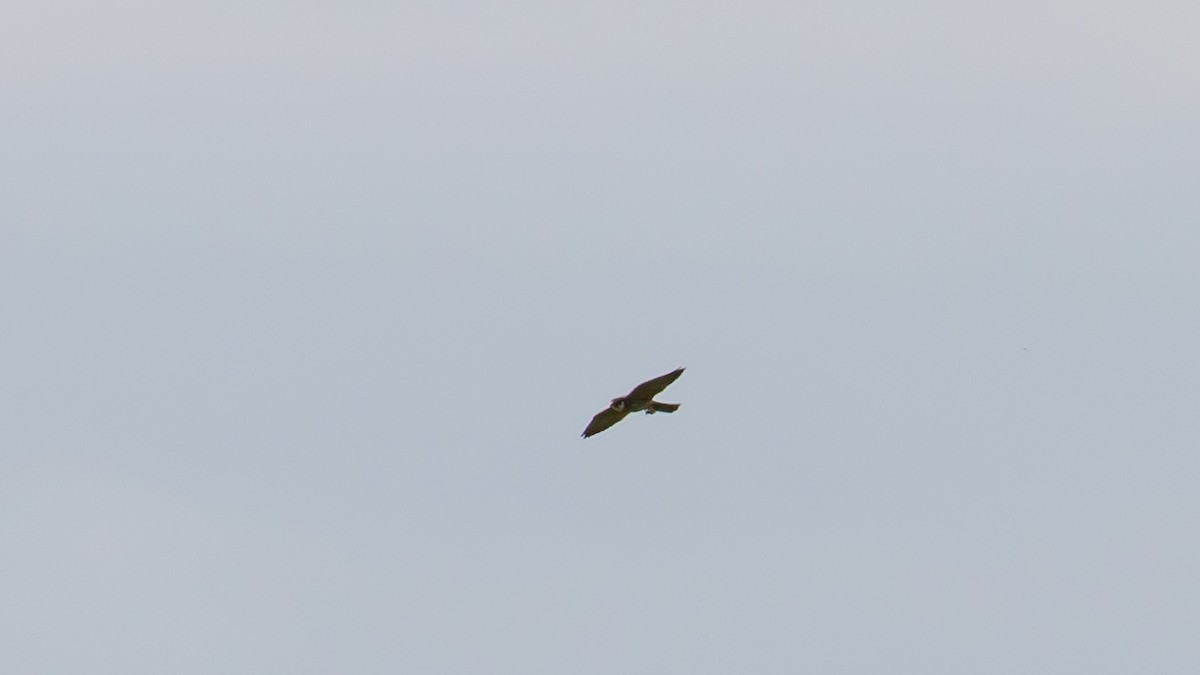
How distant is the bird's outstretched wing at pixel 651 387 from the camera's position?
4047 cm

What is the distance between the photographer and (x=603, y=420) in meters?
42.8

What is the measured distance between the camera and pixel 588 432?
4309 cm

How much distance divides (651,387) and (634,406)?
0.94 metres

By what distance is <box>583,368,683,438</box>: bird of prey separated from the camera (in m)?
41.2

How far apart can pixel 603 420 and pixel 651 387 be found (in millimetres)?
1754

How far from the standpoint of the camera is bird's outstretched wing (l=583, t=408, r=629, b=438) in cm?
4253

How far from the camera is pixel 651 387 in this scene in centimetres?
4134

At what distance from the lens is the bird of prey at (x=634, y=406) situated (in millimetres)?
41250

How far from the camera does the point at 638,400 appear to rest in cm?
4197

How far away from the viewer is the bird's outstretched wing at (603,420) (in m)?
42.5

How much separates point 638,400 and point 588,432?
1.50 metres

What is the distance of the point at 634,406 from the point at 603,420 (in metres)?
0.84
